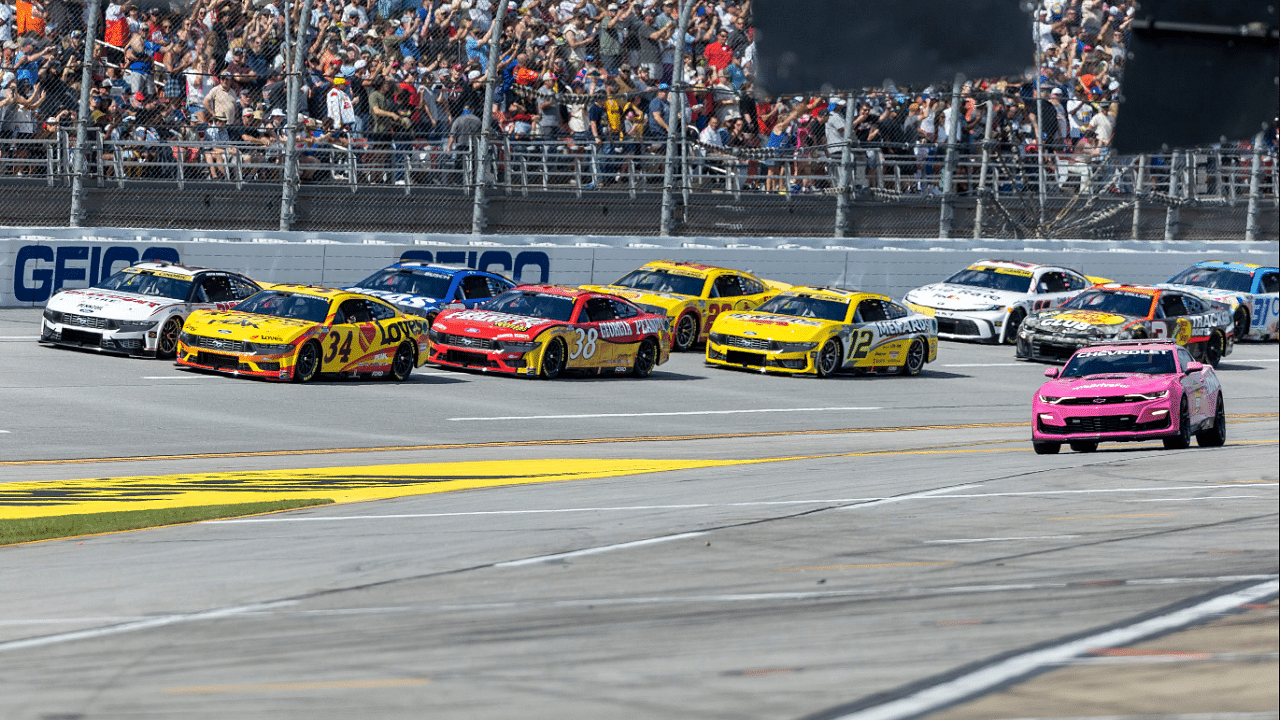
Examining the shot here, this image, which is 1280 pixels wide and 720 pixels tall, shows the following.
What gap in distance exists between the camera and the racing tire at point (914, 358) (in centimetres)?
2591

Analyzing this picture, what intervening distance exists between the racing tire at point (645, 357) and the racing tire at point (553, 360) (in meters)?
1.26

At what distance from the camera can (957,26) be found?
4.46 meters

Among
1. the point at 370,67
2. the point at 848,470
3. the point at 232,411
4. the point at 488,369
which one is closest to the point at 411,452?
the point at 232,411

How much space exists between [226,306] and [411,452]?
5538mm

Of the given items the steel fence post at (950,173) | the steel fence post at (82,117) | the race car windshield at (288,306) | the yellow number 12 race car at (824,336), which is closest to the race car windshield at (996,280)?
the steel fence post at (950,173)

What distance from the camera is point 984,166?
2894 centimetres

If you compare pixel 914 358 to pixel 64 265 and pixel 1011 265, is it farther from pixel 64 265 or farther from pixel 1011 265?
pixel 64 265

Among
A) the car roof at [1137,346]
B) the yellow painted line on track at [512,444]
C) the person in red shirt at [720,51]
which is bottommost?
the yellow painted line on track at [512,444]

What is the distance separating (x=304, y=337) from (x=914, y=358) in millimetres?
9592

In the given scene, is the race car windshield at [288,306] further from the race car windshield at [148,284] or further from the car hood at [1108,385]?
the car hood at [1108,385]

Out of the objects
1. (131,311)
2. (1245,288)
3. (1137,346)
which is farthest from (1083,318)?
(131,311)

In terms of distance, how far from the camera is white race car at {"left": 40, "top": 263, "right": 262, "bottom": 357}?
21.7m

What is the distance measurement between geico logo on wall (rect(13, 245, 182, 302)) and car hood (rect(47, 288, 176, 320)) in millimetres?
2398

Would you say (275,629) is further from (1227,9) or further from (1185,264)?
(1185,264)
